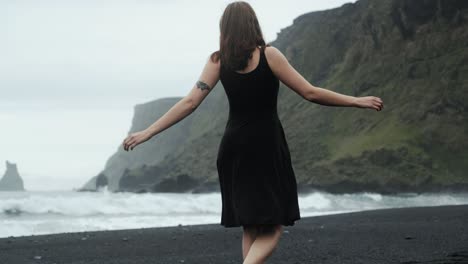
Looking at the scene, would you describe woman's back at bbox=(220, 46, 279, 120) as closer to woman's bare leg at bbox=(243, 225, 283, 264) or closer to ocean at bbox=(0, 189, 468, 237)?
woman's bare leg at bbox=(243, 225, 283, 264)

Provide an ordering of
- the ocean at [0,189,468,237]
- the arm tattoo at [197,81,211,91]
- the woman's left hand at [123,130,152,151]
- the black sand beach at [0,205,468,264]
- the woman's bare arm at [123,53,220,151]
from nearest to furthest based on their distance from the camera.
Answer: the woman's left hand at [123,130,152,151] < the woman's bare arm at [123,53,220,151] < the arm tattoo at [197,81,211,91] < the black sand beach at [0,205,468,264] < the ocean at [0,189,468,237]

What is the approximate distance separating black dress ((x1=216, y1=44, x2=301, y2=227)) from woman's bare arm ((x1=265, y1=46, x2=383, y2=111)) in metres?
0.06

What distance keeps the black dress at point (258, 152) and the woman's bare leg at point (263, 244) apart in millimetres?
166

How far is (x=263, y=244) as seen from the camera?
512 cm

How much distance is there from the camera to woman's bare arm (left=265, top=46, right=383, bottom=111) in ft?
16.1

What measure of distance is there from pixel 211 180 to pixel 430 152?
3987 centimetres

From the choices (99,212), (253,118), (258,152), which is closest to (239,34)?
(253,118)

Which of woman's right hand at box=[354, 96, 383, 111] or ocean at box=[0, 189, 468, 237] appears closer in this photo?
woman's right hand at box=[354, 96, 383, 111]

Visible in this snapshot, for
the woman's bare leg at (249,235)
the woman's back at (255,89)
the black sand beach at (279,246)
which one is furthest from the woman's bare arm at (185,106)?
the black sand beach at (279,246)

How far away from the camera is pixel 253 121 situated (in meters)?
5.01

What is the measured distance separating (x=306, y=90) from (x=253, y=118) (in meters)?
0.41

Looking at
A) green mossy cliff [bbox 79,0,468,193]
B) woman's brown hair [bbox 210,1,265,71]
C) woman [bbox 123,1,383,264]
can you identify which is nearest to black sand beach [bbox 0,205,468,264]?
woman [bbox 123,1,383,264]

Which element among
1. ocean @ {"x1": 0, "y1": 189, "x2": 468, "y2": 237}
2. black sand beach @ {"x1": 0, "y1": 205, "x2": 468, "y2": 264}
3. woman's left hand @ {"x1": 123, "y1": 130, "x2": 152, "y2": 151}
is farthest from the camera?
ocean @ {"x1": 0, "y1": 189, "x2": 468, "y2": 237}

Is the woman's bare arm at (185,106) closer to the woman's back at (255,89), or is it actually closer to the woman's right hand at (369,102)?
the woman's back at (255,89)
